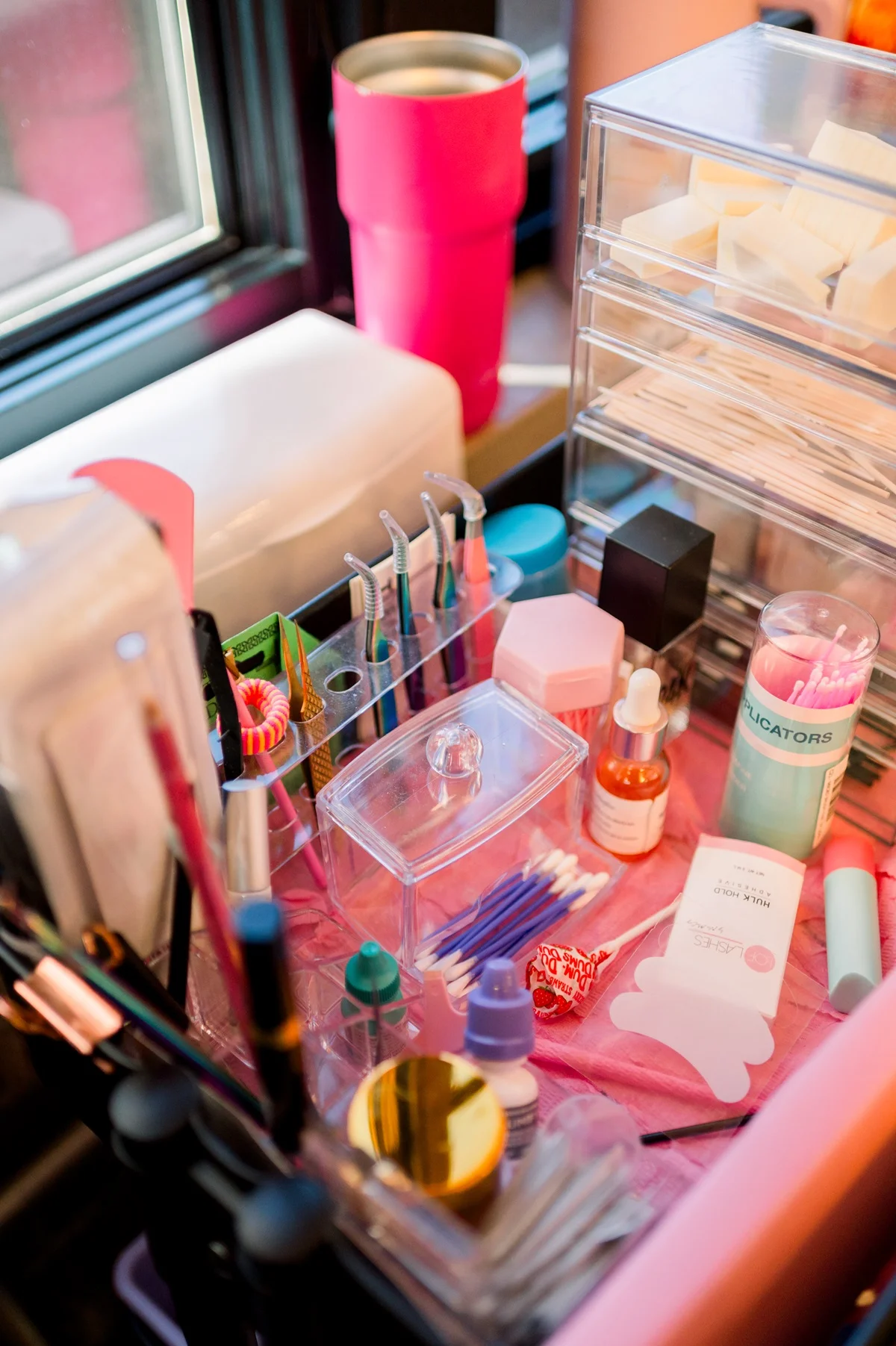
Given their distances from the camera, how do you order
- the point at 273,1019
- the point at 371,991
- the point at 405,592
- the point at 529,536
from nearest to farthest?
the point at 273,1019
the point at 371,991
the point at 405,592
the point at 529,536

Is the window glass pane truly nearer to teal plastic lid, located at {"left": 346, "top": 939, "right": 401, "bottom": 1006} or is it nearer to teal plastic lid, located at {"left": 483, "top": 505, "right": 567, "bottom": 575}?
teal plastic lid, located at {"left": 483, "top": 505, "right": 567, "bottom": 575}

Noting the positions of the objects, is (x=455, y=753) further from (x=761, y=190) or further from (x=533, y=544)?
(x=761, y=190)

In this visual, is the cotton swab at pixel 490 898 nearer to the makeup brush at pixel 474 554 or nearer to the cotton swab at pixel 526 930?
the cotton swab at pixel 526 930

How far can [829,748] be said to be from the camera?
1.98 feet

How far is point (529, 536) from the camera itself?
733 mm

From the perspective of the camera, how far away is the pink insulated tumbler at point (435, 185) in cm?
67

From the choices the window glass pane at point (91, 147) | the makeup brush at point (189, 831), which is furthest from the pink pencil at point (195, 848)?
the window glass pane at point (91, 147)

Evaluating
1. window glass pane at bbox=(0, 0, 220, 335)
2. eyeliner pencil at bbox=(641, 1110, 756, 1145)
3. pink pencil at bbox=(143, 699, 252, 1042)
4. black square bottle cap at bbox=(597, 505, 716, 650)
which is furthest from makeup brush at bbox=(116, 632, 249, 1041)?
window glass pane at bbox=(0, 0, 220, 335)

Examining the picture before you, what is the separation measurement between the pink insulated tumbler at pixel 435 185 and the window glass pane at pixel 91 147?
0.14 meters

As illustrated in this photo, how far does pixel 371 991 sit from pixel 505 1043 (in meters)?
0.10

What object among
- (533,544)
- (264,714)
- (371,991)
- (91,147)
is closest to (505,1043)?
(371,991)

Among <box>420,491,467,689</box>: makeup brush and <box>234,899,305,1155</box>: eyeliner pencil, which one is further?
<box>420,491,467,689</box>: makeup brush

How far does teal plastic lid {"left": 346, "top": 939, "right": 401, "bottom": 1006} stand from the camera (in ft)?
1.73

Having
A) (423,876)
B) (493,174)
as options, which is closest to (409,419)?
(493,174)
